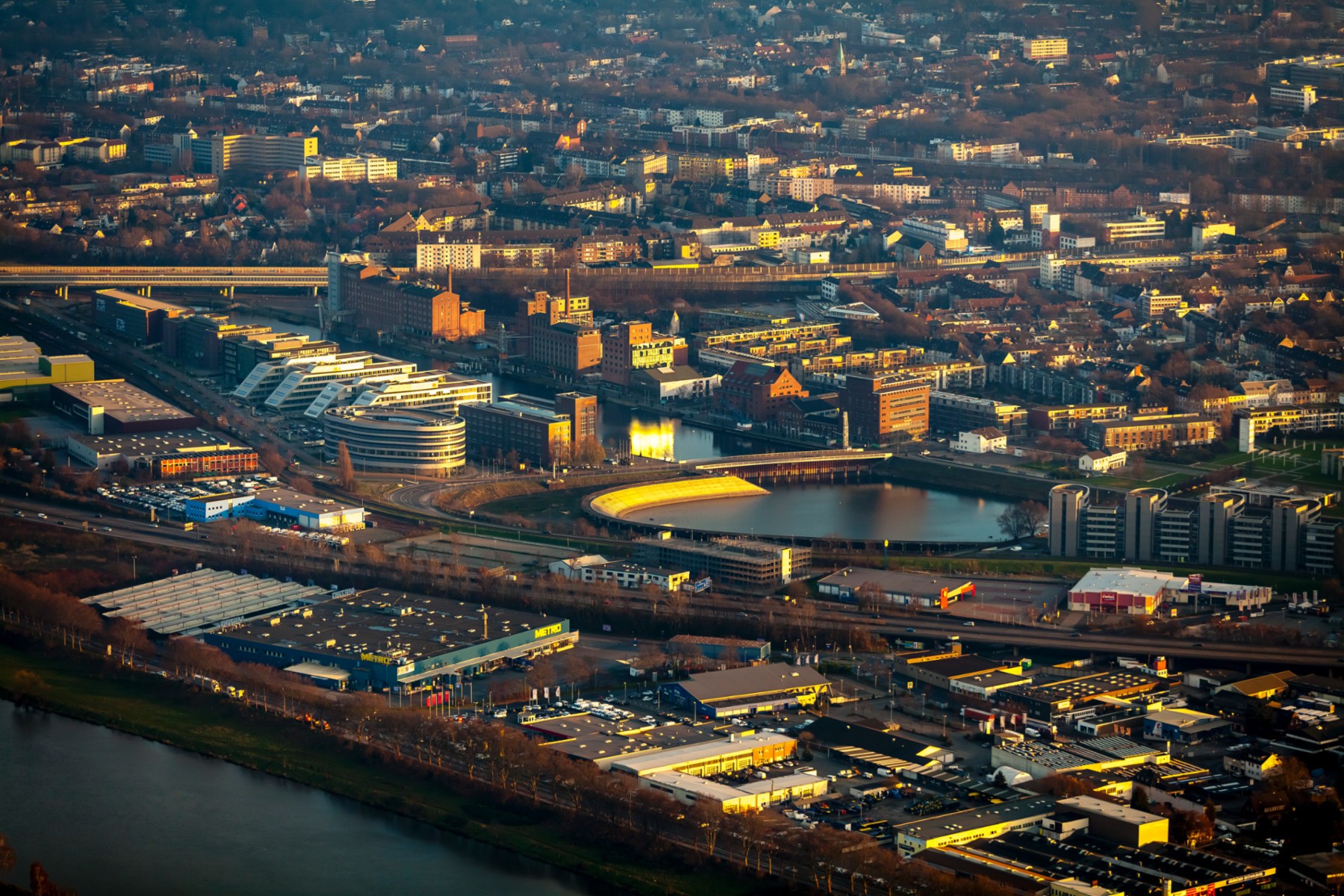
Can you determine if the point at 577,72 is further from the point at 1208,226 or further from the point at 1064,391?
the point at 1064,391

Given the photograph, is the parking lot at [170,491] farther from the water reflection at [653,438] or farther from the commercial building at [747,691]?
the commercial building at [747,691]

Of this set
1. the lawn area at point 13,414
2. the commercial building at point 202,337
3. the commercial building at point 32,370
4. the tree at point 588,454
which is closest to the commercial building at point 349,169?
the commercial building at point 202,337

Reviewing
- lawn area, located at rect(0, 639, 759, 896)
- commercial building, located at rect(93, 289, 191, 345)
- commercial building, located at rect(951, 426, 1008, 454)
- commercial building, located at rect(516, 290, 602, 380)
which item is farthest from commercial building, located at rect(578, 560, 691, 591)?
commercial building, located at rect(93, 289, 191, 345)

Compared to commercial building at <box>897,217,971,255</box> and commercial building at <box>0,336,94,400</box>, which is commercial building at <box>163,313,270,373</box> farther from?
commercial building at <box>897,217,971,255</box>

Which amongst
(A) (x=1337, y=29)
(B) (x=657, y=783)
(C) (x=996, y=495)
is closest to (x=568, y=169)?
(A) (x=1337, y=29)

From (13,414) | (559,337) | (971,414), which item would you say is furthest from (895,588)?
(13,414)
